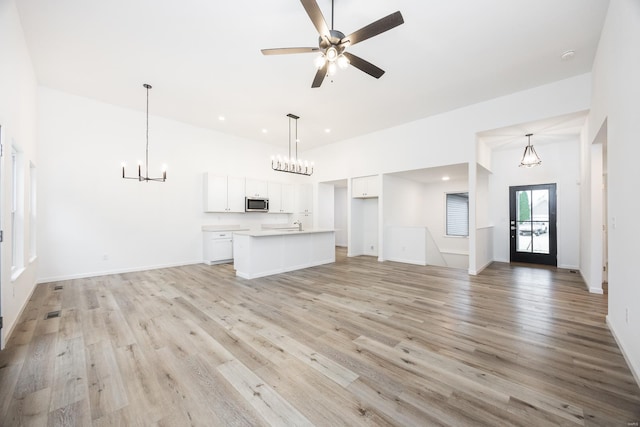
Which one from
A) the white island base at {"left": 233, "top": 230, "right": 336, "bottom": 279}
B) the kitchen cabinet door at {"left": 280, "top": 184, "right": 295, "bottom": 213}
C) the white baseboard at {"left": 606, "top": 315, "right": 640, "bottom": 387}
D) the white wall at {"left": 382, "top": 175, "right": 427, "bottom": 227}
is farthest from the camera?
the kitchen cabinet door at {"left": 280, "top": 184, "right": 295, "bottom": 213}

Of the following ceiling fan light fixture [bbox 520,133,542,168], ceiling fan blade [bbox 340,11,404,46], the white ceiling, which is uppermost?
the white ceiling

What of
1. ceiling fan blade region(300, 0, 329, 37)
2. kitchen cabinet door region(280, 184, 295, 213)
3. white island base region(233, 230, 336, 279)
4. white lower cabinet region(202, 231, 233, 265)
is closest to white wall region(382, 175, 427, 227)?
white island base region(233, 230, 336, 279)

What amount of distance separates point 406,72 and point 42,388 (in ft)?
17.3

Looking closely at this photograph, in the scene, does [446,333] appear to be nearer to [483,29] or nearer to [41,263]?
[483,29]

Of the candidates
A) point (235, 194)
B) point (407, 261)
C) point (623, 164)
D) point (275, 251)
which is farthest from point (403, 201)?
point (623, 164)

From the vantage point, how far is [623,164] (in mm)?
2242

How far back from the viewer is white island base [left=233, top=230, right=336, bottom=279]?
16.1 ft

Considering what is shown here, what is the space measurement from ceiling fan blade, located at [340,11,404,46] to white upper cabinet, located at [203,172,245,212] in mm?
4907

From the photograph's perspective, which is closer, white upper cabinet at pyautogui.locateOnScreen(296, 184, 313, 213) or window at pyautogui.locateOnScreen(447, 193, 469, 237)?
window at pyautogui.locateOnScreen(447, 193, 469, 237)

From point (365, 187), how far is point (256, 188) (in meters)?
3.13

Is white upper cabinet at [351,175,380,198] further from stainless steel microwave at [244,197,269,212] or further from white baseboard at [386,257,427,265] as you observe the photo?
stainless steel microwave at [244,197,269,212]

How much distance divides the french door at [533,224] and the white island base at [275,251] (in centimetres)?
493

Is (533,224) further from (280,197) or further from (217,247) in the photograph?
(217,247)

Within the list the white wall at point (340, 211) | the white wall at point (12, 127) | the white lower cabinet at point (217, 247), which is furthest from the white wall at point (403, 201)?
the white wall at point (12, 127)
